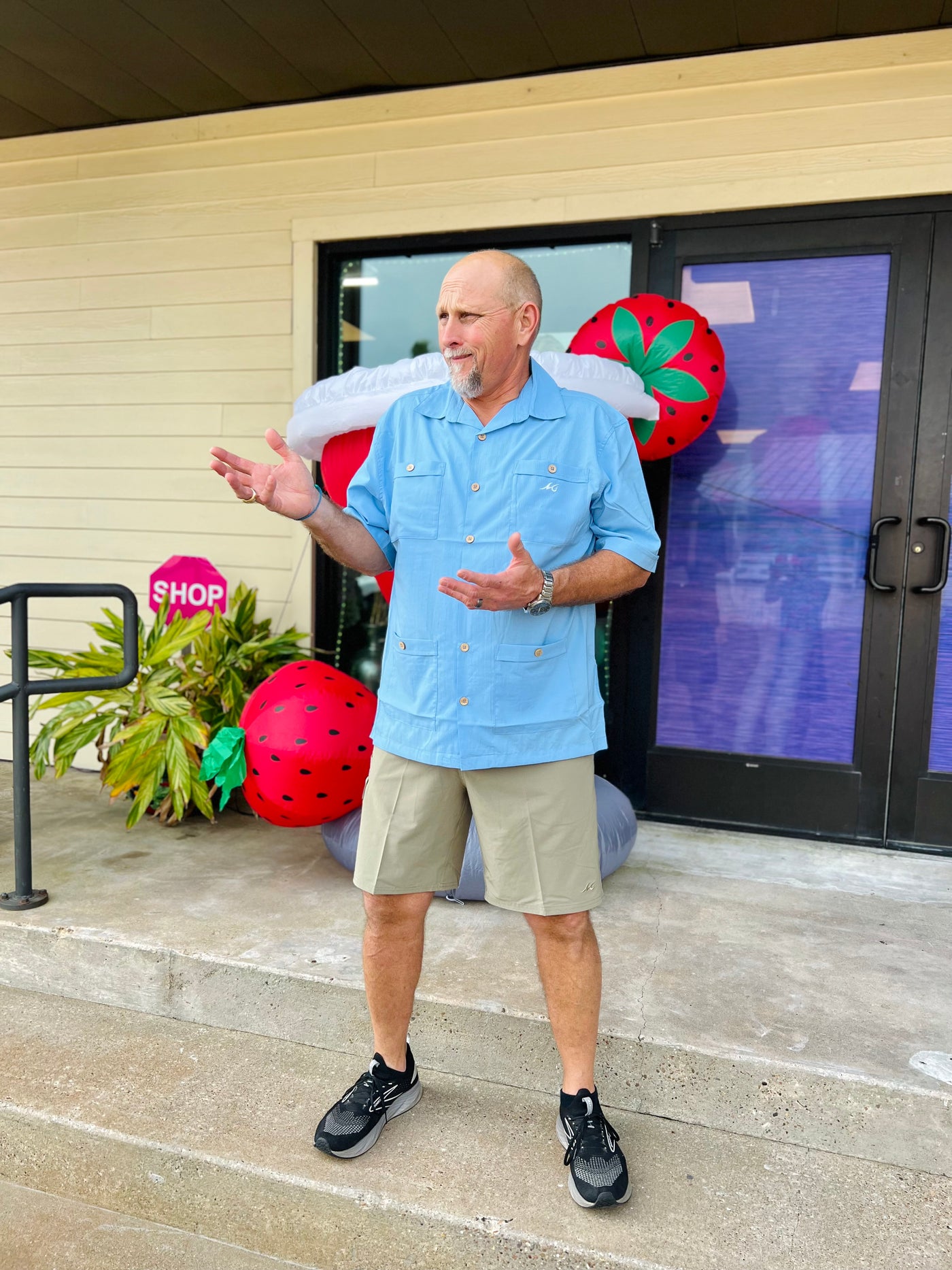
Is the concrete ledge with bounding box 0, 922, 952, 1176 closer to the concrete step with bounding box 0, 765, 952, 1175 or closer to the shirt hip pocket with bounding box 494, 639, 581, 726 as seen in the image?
the concrete step with bounding box 0, 765, 952, 1175

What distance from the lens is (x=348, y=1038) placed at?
2.26 meters

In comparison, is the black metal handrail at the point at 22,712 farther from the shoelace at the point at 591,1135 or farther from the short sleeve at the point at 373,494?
the shoelace at the point at 591,1135

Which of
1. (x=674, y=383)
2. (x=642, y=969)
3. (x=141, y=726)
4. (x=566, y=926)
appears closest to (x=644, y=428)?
(x=674, y=383)

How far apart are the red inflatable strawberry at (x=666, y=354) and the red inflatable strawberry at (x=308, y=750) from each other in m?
1.23

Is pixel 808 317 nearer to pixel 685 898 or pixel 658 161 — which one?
pixel 658 161

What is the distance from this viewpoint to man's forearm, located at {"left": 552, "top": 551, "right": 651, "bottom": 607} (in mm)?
1672

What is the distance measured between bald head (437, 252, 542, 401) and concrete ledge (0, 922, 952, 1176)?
1.36 m

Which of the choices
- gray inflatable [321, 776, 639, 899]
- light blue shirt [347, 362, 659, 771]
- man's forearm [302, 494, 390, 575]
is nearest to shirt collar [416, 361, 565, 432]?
light blue shirt [347, 362, 659, 771]

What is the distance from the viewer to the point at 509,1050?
2.12 metres

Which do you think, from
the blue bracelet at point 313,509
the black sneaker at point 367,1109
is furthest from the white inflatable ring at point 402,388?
the black sneaker at point 367,1109

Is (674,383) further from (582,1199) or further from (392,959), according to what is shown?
(582,1199)

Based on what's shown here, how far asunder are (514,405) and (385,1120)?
4.75 ft

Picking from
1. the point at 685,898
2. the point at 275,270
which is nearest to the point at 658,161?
the point at 275,270

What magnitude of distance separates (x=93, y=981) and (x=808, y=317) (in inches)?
120
